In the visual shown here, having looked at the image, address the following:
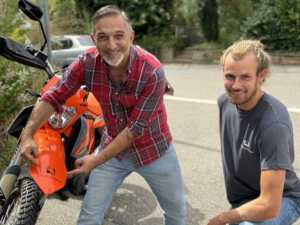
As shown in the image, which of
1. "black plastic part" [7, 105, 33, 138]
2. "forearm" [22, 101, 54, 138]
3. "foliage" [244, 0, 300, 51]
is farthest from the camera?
"foliage" [244, 0, 300, 51]

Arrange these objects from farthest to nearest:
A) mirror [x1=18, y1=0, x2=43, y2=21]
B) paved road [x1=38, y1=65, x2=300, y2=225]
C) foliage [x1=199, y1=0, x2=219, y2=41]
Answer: foliage [x1=199, y1=0, x2=219, y2=41] → paved road [x1=38, y1=65, x2=300, y2=225] → mirror [x1=18, y1=0, x2=43, y2=21]

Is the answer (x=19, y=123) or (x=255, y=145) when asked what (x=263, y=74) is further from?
(x=19, y=123)

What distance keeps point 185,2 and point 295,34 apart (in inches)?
187

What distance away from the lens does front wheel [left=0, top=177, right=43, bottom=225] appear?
2.69 meters

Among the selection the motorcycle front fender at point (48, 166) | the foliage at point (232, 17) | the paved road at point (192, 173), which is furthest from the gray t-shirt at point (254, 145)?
the foliage at point (232, 17)

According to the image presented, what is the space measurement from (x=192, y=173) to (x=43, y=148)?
228 centimetres

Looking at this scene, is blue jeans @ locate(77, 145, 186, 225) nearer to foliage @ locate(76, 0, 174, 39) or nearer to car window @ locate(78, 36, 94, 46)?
car window @ locate(78, 36, 94, 46)

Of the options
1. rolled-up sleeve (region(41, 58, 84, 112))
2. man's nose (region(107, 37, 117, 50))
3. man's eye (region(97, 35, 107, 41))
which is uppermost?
man's eye (region(97, 35, 107, 41))

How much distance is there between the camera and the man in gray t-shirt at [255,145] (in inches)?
85.3

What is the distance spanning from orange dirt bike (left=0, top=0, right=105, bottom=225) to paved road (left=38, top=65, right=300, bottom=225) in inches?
14.8

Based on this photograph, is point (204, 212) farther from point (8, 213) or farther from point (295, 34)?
point (295, 34)

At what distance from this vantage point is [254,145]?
7.61ft

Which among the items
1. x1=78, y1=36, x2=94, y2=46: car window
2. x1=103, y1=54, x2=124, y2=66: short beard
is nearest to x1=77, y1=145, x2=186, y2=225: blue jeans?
x1=103, y1=54, x2=124, y2=66: short beard

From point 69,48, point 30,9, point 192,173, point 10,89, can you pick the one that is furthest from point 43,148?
point 69,48
